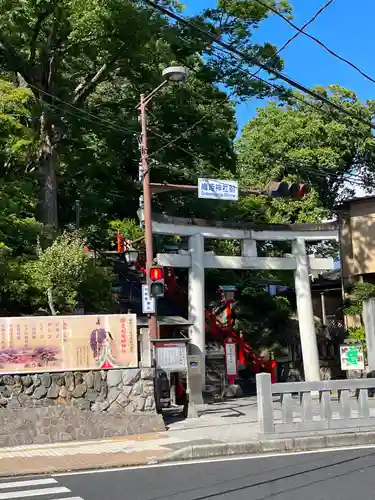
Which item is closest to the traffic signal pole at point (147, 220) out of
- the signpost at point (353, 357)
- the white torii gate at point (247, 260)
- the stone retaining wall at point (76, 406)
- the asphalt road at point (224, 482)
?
the stone retaining wall at point (76, 406)

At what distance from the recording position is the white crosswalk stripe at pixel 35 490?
304 inches

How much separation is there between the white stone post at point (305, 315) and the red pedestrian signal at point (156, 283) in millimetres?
8088

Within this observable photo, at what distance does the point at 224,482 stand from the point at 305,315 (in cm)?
1273

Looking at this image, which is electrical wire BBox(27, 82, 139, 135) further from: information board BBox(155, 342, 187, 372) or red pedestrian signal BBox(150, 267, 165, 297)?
information board BBox(155, 342, 187, 372)

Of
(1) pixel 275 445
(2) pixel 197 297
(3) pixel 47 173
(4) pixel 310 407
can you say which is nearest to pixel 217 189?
(2) pixel 197 297

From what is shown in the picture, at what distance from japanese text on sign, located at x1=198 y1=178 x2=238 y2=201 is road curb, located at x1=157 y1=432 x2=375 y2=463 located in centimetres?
701

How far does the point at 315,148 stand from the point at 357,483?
24.8m

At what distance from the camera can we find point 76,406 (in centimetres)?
1261

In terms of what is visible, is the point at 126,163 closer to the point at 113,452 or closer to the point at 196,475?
the point at 113,452

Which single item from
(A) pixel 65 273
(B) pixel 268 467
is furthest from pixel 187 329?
(B) pixel 268 467

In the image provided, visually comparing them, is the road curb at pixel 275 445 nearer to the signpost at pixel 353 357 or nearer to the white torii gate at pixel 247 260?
the signpost at pixel 353 357

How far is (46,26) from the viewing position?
20.5 metres

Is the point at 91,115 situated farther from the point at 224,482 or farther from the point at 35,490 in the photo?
the point at 224,482

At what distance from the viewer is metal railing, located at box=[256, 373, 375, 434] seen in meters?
11.6
